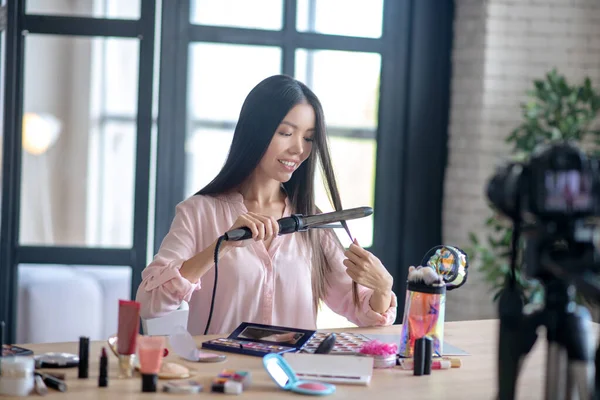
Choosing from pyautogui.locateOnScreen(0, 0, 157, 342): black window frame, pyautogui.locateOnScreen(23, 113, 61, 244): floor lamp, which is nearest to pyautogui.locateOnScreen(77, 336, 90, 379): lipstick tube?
pyautogui.locateOnScreen(0, 0, 157, 342): black window frame

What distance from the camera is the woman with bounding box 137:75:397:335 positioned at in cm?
259

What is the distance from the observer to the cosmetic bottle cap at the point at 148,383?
1671 millimetres

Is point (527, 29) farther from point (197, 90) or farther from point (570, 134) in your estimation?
point (197, 90)

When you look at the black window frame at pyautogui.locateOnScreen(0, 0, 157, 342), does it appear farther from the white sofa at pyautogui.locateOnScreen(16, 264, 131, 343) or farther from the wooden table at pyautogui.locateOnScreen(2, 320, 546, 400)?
the wooden table at pyautogui.locateOnScreen(2, 320, 546, 400)

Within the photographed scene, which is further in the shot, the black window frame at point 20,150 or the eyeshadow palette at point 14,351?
the black window frame at point 20,150

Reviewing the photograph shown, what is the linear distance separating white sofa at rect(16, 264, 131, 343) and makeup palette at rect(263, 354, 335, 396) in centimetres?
300

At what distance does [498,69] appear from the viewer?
192 inches

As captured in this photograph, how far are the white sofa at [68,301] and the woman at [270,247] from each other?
211 centimetres

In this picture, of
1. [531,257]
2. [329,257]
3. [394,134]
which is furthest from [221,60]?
[531,257]

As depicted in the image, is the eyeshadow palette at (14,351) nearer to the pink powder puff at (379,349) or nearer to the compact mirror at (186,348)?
the compact mirror at (186,348)

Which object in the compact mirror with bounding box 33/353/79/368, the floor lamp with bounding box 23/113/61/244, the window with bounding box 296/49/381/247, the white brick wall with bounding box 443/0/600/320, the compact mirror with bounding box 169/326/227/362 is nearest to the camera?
the compact mirror with bounding box 33/353/79/368

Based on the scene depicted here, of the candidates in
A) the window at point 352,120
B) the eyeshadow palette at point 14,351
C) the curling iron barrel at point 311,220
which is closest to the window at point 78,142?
the window at point 352,120

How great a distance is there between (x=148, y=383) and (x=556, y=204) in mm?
886

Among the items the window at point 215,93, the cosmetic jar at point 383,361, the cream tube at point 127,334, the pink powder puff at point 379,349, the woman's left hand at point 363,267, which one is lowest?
the cosmetic jar at point 383,361
